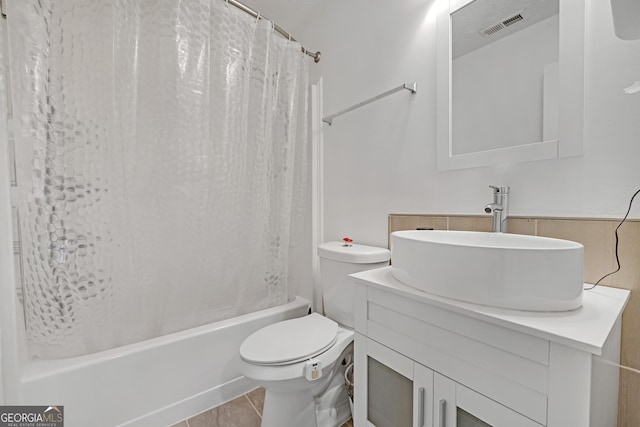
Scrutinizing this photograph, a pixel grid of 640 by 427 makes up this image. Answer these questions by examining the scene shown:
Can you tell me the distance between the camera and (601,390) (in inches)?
22.4

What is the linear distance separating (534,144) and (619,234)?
1.11 ft

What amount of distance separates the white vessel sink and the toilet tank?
52cm

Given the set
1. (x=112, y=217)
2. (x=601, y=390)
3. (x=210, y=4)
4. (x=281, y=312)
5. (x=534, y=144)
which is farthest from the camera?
(x=281, y=312)

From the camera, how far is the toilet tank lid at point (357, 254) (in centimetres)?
126

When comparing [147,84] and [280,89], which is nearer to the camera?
[147,84]

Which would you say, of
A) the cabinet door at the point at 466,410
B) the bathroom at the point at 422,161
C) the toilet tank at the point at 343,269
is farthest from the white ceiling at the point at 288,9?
the cabinet door at the point at 466,410

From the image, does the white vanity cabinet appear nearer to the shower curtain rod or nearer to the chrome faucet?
the chrome faucet

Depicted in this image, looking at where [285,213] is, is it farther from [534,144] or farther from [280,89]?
[534,144]

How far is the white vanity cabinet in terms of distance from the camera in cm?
50

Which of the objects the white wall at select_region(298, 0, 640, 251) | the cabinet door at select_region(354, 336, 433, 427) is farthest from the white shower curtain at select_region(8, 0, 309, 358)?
the cabinet door at select_region(354, 336, 433, 427)

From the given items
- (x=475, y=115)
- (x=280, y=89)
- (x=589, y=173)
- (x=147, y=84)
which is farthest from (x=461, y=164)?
(x=147, y=84)

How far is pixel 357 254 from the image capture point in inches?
49.8

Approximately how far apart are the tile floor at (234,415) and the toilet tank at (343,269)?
50 cm

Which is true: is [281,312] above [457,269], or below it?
below
